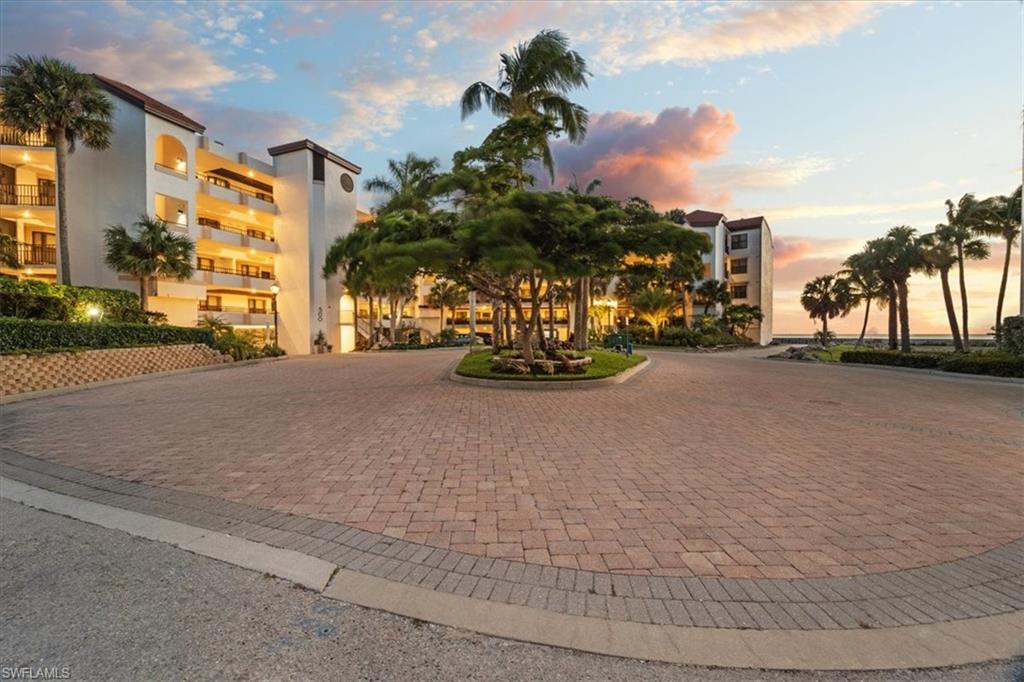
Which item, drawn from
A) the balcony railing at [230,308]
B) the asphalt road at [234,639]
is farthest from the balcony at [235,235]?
the asphalt road at [234,639]

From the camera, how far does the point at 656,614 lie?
316 centimetres

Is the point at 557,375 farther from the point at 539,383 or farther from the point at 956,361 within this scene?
the point at 956,361

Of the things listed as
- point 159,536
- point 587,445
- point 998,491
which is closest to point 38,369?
point 159,536

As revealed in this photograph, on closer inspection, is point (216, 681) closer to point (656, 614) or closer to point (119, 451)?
point (656, 614)

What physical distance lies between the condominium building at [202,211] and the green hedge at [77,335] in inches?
368

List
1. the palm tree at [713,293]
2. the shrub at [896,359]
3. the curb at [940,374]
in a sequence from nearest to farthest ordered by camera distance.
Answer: the curb at [940,374], the shrub at [896,359], the palm tree at [713,293]

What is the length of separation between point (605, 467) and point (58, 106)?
1242 inches

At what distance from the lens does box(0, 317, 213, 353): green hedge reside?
14.2 metres

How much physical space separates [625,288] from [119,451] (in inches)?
2150

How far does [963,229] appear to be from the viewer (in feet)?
111

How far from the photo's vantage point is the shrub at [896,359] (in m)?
21.1

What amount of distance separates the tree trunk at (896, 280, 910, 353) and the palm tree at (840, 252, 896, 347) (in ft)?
9.02

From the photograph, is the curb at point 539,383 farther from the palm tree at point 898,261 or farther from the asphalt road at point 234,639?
the palm tree at point 898,261

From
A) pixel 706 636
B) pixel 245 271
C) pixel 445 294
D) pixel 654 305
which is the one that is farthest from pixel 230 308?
pixel 706 636
